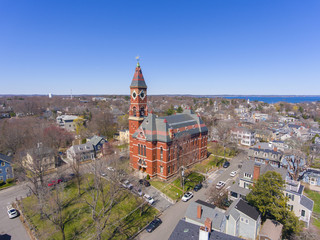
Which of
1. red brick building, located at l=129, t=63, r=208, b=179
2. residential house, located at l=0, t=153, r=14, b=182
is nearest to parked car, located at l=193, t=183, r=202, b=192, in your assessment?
red brick building, located at l=129, t=63, r=208, b=179

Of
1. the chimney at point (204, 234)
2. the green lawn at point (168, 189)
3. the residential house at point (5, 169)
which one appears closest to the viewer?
the chimney at point (204, 234)

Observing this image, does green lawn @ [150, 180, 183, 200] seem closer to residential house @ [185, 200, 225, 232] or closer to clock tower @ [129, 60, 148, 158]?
residential house @ [185, 200, 225, 232]

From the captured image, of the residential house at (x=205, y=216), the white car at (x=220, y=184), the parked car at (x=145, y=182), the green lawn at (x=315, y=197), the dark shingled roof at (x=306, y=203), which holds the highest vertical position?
the residential house at (x=205, y=216)

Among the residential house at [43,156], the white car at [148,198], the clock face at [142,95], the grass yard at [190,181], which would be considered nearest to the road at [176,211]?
the grass yard at [190,181]

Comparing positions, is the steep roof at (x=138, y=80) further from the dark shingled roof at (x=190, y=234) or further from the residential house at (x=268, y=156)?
the residential house at (x=268, y=156)

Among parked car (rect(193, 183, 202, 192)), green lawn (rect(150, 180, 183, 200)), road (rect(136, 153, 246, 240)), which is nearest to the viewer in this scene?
road (rect(136, 153, 246, 240))

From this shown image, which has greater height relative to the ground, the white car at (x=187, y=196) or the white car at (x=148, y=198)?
the white car at (x=148, y=198)

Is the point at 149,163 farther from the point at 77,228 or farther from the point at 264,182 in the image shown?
the point at 264,182
